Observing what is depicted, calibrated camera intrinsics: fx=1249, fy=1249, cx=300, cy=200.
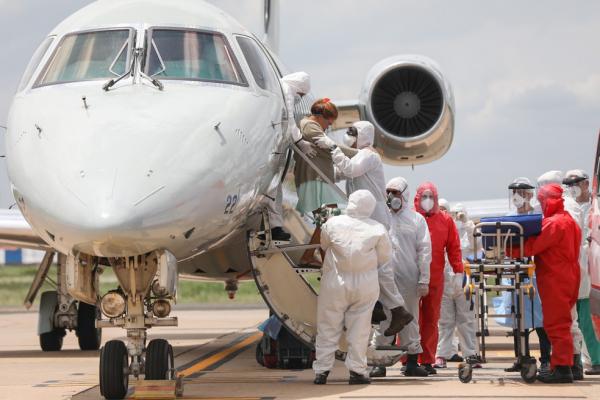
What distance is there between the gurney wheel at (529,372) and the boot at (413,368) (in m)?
1.47

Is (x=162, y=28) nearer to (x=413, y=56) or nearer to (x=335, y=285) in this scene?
(x=335, y=285)

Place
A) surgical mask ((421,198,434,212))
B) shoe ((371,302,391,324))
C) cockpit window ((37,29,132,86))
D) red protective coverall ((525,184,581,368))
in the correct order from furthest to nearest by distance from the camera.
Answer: surgical mask ((421,198,434,212)) < shoe ((371,302,391,324)) < red protective coverall ((525,184,581,368)) < cockpit window ((37,29,132,86))

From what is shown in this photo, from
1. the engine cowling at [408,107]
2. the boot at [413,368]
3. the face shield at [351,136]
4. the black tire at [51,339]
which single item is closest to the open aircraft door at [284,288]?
the boot at [413,368]

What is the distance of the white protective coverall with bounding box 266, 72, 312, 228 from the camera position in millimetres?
12299

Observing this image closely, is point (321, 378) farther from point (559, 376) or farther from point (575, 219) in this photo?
point (575, 219)

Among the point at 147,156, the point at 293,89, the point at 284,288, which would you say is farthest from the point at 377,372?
the point at 147,156

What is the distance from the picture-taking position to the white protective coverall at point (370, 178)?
1241 centimetres

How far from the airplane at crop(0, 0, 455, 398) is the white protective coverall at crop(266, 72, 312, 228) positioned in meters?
0.09

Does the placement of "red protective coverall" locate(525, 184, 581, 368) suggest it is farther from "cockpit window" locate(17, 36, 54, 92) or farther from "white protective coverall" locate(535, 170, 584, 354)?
"cockpit window" locate(17, 36, 54, 92)

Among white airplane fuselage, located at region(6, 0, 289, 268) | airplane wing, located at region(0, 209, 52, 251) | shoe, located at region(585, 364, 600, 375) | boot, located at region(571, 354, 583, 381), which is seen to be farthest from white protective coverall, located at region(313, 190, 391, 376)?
airplane wing, located at region(0, 209, 52, 251)

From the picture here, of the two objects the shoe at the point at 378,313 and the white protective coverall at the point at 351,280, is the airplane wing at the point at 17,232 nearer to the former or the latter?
the shoe at the point at 378,313

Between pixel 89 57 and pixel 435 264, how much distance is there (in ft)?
14.8

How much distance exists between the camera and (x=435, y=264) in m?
13.7

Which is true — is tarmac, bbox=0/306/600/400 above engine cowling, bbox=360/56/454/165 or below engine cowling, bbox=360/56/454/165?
below
